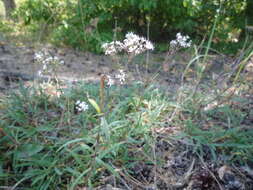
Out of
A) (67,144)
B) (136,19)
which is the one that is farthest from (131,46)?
(136,19)

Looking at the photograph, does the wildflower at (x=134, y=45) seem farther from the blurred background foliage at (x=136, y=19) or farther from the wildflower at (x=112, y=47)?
the blurred background foliage at (x=136, y=19)

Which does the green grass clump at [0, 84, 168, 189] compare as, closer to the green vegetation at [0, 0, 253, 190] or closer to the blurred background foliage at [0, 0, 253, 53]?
the green vegetation at [0, 0, 253, 190]

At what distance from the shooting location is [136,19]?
492 cm

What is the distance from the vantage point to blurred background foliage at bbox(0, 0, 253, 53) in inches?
169

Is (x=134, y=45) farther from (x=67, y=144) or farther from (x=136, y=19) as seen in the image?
(x=136, y=19)

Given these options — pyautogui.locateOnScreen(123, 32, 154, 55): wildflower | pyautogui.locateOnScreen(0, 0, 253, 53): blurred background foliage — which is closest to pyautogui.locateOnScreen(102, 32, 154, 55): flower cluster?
pyautogui.locateOnScreen(123, 32, 154, 55): wildflower

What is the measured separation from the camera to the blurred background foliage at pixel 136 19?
A: 169 inches

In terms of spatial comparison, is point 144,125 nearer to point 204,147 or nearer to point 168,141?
point 168,141

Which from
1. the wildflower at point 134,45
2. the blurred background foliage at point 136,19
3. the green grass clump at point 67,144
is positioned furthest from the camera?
the blurred background foliage at point 136,19

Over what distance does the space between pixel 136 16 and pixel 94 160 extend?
4.07 m

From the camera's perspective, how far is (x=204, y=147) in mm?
1712

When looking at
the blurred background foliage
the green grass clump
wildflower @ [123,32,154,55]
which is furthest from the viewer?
the blurred background foliage

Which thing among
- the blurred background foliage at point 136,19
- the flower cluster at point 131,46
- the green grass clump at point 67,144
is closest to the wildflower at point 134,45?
the flower cluster at point 131,46

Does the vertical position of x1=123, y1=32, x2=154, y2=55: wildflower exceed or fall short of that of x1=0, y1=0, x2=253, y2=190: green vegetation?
it exceeds it
